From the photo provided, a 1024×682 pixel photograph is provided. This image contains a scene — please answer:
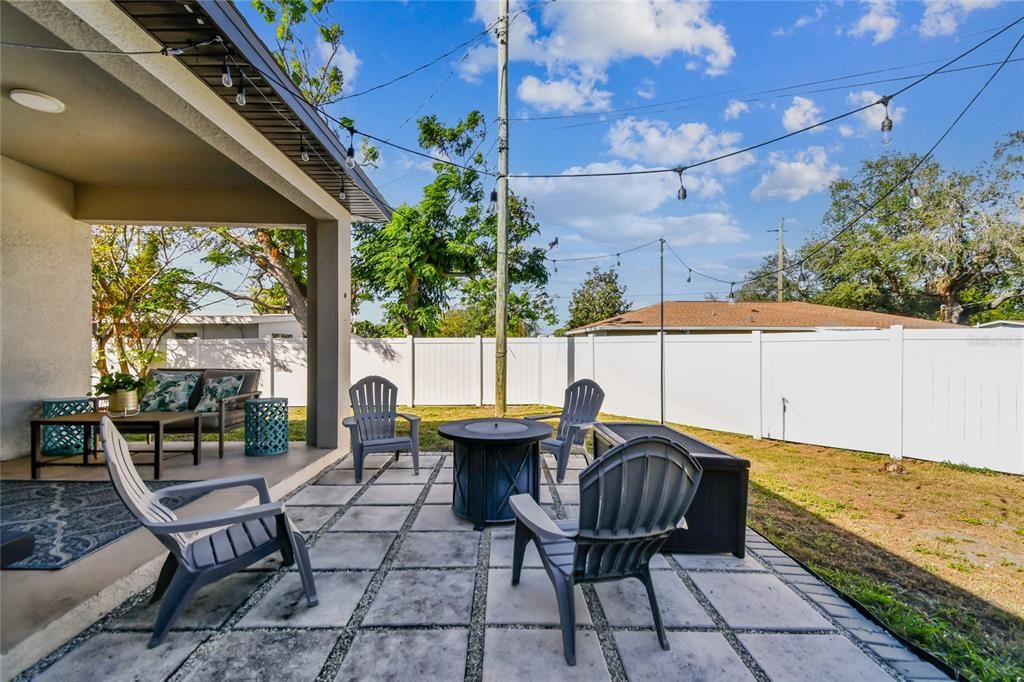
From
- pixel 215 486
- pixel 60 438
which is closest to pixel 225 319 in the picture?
pixel 60 438

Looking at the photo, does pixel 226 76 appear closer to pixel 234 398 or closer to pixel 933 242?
pixel 234 398

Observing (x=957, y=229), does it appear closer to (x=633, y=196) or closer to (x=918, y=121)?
(x=918, y=121)

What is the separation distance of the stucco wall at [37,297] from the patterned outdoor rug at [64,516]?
122 centimetres

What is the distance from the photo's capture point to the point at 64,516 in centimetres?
296

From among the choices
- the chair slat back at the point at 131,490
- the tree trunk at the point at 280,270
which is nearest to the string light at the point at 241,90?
the chair slat back at the point at 131,490

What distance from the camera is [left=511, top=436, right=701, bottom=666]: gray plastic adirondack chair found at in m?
1.80

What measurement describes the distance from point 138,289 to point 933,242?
2038cm

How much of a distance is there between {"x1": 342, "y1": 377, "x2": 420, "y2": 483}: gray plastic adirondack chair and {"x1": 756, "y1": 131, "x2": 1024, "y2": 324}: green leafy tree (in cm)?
1668

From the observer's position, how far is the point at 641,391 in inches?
314

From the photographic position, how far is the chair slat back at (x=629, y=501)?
5.91 feet

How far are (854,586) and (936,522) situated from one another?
1.71 metres

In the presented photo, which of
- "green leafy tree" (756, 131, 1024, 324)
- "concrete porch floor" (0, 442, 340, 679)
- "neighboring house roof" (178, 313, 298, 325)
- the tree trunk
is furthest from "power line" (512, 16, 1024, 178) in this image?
"green leafy tree" (756, 131, 1024, 324)

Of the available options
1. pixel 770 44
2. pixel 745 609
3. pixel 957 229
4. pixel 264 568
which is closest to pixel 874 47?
pixel 770 44

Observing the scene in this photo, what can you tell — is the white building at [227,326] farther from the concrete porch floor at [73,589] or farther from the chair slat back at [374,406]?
the concrete porch floor at [73,589]
